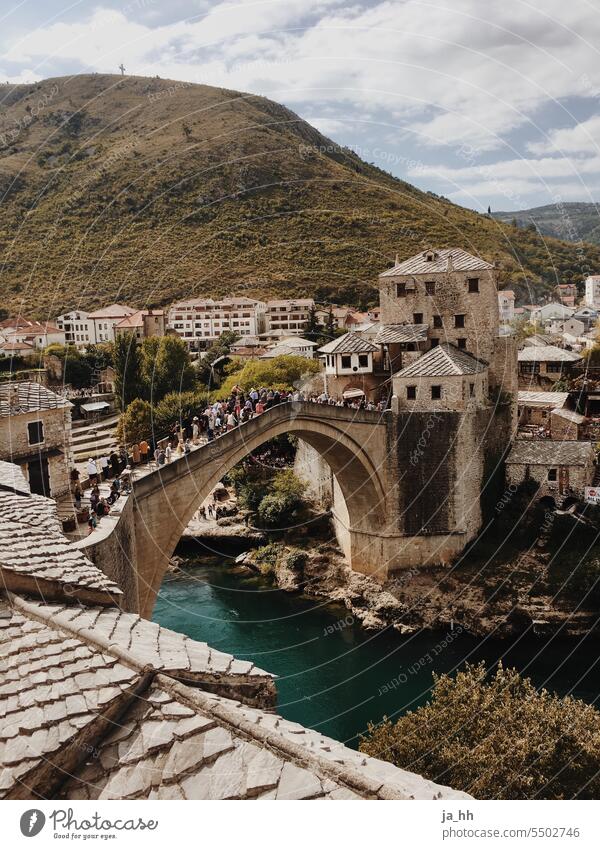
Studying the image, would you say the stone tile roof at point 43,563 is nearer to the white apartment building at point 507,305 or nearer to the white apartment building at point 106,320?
the white apartment building at point 106,320

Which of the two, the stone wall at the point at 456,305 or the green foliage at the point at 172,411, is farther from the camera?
the green foliage at the point at 172,411

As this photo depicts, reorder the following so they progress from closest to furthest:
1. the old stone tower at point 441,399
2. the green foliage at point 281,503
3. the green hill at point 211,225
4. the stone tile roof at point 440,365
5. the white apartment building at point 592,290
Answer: the stone tile roof at point 440,365 < the old stone tower at point 441,399 < the green foliage at point 281,503 < the green hill at point 211,225 < the white apartment building at point 592,290

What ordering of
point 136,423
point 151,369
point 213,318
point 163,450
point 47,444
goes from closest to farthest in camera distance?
point 47,444
point 163,450
point 136,423
point 151,369
point 213,318

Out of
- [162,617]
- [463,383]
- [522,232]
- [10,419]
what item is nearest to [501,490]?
[463,383]

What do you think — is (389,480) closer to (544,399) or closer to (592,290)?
Answer: (544,399)

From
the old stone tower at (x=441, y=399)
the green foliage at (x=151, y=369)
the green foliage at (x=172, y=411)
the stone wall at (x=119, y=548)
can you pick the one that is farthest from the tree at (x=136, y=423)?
the stone wall at (x=119, y=548)

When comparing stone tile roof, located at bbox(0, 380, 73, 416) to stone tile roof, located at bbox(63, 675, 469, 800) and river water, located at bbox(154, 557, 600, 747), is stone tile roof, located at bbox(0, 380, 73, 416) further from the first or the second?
stone tile roof, located at bbox(63, 675, 469, 800)

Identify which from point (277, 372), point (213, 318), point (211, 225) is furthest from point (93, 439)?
point (213, 318)

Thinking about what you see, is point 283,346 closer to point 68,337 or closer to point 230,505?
point 230,505
